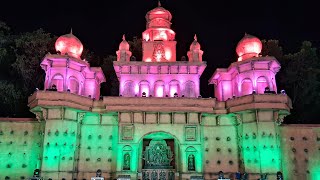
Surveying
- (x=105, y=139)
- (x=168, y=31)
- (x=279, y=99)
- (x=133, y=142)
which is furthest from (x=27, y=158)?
(x=279, y=99)

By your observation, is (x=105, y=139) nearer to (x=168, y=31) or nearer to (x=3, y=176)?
(x=3, y=176)

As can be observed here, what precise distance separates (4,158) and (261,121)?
67.4 ft

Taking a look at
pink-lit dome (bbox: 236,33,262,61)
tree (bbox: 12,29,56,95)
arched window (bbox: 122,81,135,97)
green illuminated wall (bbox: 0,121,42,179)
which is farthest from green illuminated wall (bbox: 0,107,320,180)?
tree (bbox: 12,29,56,95)

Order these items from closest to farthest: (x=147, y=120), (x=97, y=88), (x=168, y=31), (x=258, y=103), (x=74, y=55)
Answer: (x=258, y=103)
(x=147, y=120)
(x=74, y=55)
(x=97, y=88)
(x=168, y=31)

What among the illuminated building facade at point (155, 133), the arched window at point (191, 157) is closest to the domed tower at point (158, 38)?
the illuminated building facade at point (155, 133)

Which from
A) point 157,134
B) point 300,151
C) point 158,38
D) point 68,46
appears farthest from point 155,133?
point 300,151

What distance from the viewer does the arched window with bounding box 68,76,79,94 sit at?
28203 millimetres

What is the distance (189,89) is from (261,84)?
6360mm

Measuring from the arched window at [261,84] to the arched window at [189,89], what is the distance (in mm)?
5717

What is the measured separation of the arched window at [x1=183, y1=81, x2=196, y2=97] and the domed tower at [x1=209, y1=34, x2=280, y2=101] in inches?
110

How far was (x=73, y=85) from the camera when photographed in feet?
94.7

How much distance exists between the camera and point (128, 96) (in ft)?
97.3

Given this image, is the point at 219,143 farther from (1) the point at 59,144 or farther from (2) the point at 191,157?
(1) the point at 59,144

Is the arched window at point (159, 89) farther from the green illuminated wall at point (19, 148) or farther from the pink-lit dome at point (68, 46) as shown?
the green illuminated wall at point (19, 148)
